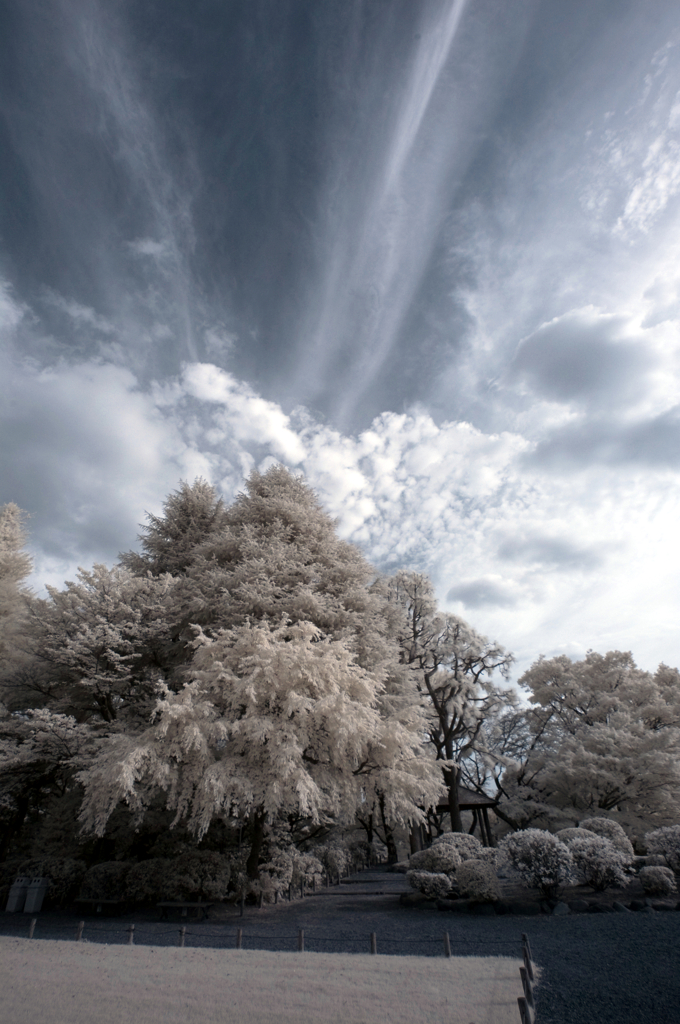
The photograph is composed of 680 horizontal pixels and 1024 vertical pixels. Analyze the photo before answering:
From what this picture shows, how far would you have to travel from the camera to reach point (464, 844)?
14.2 metres

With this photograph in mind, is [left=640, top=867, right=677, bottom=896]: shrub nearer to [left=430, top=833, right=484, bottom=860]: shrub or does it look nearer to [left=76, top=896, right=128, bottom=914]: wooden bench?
[left=430, top=833, right=484, bottom=860]: shrub

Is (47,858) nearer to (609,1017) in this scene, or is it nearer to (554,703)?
(609,1017)

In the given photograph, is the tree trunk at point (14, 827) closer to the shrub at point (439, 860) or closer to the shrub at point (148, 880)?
the shrub at point (148, 880)

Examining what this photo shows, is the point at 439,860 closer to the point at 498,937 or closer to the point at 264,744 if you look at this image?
the point at 498,937

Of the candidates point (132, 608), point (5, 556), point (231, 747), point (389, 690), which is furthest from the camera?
point (5, 556)

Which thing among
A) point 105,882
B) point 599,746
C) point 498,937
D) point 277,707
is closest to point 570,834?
point 498,937

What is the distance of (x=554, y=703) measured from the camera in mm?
25953

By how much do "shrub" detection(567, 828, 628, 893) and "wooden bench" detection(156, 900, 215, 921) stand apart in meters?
9.39

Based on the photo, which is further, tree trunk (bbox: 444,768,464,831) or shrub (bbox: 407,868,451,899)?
tree trunk (bbox: 444,768,464,831)

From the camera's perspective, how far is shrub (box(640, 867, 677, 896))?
1190 cm

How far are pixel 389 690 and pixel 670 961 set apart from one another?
10495 millimetres

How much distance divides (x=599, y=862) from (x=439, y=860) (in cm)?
405

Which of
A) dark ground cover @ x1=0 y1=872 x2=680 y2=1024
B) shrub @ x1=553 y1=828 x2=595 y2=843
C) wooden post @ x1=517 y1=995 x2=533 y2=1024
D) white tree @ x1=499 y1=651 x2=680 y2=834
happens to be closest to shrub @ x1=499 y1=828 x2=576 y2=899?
dark ground cover @ x1=0 y1=872 x2=680 y2=1024

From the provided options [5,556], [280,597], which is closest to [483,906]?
[280,597]
